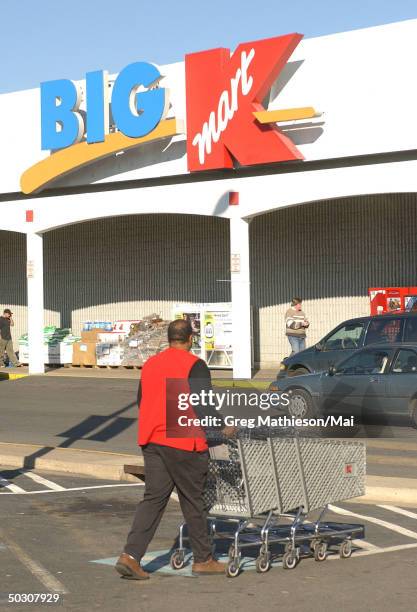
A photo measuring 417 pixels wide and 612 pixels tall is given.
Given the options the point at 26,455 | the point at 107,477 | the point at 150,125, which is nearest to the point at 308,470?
the point at 107,477

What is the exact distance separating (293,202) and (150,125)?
409cm

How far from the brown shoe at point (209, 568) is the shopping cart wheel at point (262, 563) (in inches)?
10.7

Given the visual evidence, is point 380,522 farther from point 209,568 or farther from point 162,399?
point 162,399

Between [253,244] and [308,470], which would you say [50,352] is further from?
[308,470]

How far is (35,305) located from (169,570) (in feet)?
75.6

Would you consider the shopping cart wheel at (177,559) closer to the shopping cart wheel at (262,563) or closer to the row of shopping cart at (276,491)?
the row of shopping cart at (276,491)

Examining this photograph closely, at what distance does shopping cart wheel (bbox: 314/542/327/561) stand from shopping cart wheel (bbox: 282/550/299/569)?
0.28 m

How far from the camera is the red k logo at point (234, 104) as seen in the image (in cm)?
2580

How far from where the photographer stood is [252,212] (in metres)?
27.5

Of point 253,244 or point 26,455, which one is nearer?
point 26,455

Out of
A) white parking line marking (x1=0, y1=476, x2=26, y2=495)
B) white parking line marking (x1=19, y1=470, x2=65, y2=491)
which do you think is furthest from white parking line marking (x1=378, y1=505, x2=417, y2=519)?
white parking line marking (x1=0, y1=476, x2=26, y2=495)

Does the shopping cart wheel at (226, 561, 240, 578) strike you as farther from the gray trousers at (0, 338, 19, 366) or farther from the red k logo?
the gray trousers at (0, 338, 19, 366)

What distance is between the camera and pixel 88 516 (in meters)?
11.7

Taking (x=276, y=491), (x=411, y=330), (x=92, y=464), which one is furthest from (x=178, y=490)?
(x=411, y=330)
